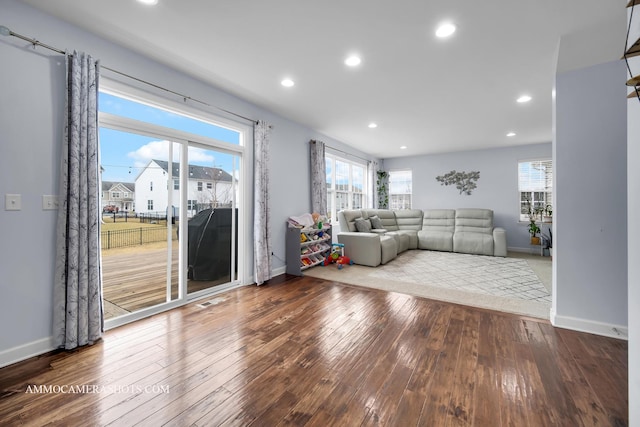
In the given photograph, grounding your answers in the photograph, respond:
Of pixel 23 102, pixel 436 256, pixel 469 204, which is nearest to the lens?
pixel 23 102

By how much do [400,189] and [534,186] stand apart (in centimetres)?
313

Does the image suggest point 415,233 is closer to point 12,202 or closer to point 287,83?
point 287,83

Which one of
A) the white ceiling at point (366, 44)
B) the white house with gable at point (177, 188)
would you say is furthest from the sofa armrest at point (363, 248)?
the white house with gable at point (177, 188)

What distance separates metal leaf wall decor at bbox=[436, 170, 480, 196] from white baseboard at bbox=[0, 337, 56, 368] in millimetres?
7710

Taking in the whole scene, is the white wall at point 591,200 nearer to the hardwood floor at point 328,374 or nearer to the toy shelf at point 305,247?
the hardwood floor at point 328,374

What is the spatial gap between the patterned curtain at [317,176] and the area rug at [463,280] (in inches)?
45.7

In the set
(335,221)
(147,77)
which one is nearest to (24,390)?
(147,77)

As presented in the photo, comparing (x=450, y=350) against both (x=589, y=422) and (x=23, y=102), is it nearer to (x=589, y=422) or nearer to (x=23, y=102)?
(x=589, y=422)

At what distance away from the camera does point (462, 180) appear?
22.9 feet

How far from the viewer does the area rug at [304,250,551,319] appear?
3.06m

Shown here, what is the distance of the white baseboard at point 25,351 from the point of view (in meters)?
1.83

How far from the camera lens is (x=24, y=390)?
1588 millimetres

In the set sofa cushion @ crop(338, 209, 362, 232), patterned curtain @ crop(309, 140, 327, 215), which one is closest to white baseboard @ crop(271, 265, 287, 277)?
patterned curtain @ crop(309, 140, 327, 215)

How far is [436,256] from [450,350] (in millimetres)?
3944
